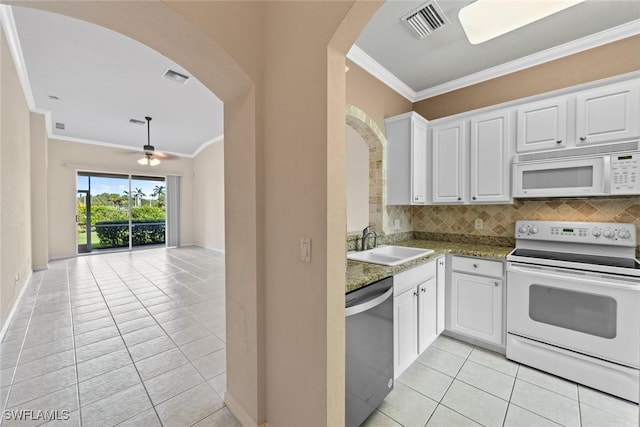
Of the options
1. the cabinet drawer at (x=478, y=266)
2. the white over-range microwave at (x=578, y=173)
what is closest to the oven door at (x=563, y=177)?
the white over-range microwave at (x=578, y=173)

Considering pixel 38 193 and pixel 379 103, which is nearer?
pixel 379 103

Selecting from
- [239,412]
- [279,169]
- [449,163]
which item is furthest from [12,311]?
[449,163]

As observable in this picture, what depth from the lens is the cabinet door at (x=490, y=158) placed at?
2.54m

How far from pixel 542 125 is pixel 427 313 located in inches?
78.6

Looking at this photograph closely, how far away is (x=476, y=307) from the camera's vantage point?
242cm

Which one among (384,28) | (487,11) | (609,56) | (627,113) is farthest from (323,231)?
(609,56)

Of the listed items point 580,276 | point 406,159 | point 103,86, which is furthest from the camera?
point 103,86

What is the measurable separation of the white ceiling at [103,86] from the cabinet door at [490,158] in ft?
12.0

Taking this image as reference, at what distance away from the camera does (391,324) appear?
1.71 metres

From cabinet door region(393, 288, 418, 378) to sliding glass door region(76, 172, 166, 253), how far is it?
8.44m

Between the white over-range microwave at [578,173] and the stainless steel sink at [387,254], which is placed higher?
the white over-range microwave at [578,173]

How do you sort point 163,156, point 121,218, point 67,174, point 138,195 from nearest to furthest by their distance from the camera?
point 67,174 < point 163,156 < point 121,218 < point 138,195

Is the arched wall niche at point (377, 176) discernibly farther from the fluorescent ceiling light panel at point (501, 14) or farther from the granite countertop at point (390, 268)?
the fluorescent ceiling light panel at point (501, 14)

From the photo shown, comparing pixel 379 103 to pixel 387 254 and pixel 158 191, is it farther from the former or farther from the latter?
pixel 158 191
